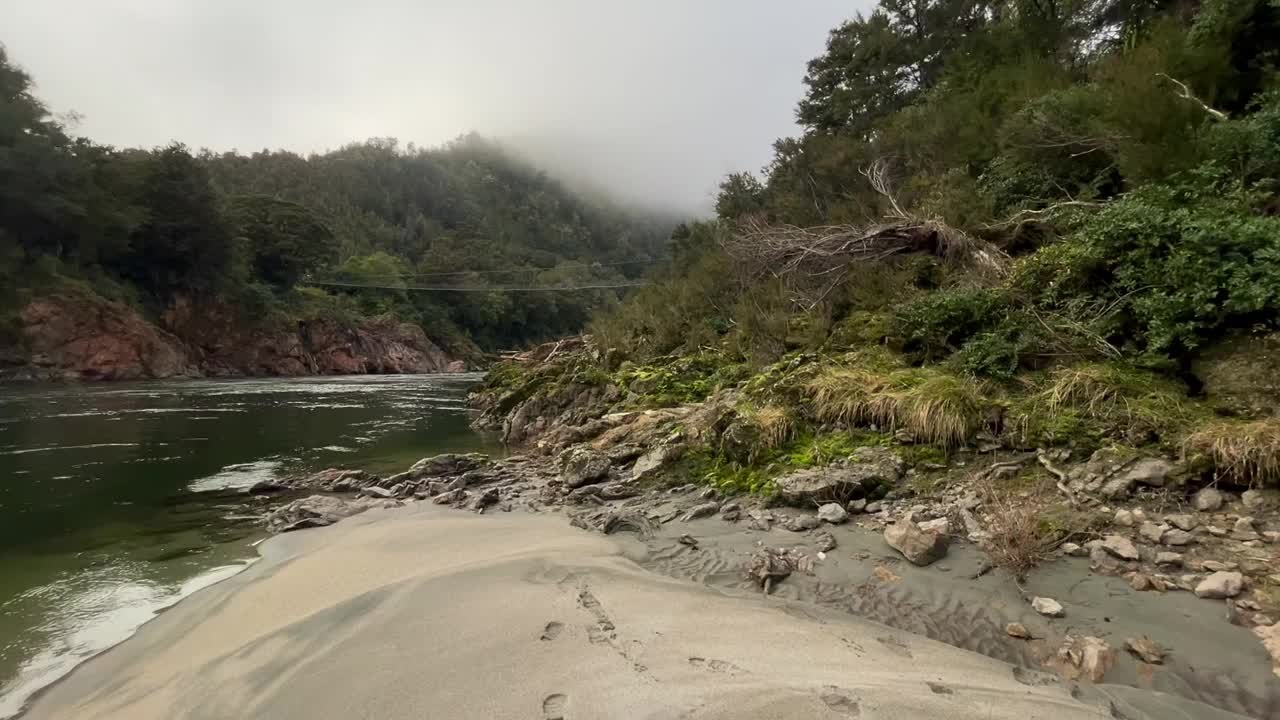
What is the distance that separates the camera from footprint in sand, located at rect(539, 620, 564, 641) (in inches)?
127

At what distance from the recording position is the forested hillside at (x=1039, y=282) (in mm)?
5043

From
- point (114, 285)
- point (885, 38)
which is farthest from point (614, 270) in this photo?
point (885, 38)

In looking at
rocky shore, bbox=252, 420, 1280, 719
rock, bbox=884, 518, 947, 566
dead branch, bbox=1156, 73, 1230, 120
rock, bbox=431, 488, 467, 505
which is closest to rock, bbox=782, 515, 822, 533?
rocky shore, bbox=252, 420, 1280, 719

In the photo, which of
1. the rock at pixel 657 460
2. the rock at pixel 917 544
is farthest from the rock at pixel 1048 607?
the rock at pixel 657 460

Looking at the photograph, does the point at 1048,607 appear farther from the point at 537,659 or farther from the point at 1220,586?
the point at 537,659

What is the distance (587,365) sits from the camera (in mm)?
16281

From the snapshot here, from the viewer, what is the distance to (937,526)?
13.8 ft

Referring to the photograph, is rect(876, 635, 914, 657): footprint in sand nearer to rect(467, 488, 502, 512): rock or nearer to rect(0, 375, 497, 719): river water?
rect(0, 375, 497, 719): river water

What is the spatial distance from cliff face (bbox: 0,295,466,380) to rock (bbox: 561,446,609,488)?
123ft

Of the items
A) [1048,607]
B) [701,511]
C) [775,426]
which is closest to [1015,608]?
[1048,607]

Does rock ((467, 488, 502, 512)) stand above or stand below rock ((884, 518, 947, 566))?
below

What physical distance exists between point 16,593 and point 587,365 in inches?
475

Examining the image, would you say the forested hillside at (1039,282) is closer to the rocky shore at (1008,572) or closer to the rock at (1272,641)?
the rocky shore at (1008,572)

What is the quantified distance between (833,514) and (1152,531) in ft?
6.26
